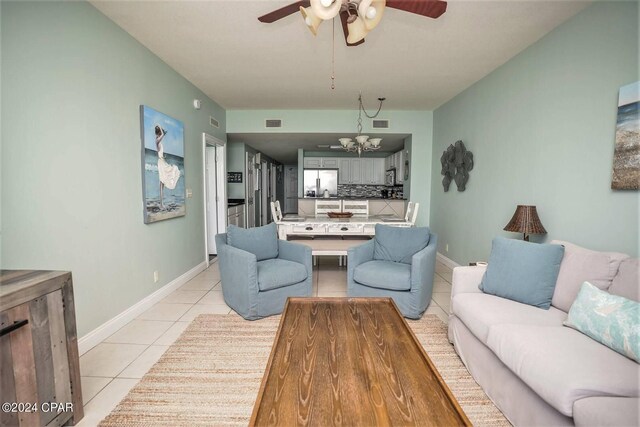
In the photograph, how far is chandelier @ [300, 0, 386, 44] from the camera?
4.92 ft

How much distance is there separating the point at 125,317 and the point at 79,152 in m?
1.43

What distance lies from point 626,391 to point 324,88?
390 cm

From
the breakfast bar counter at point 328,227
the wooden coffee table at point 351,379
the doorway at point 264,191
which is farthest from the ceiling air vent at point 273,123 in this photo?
the wooden coffee table at point 351,379

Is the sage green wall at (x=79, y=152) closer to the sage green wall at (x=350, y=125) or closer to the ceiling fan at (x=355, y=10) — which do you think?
the ceiling fan at (x=355, y=10)

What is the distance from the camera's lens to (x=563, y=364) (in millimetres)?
1251

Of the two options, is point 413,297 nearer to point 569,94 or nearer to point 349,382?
point 349,382

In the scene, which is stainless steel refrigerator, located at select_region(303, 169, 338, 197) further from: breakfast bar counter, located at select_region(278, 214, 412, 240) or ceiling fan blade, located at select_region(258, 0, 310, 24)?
ceiling fan blade, located at select_region(258, 0, 310, 24)

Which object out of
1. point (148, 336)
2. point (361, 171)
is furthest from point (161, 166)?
point (361, 171)

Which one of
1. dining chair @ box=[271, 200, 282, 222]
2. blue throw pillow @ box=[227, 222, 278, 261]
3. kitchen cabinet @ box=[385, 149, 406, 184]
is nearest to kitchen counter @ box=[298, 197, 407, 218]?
dining chair @ box=[271, 200, 282, 222]

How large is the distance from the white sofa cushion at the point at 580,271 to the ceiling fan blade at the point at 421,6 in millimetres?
1688

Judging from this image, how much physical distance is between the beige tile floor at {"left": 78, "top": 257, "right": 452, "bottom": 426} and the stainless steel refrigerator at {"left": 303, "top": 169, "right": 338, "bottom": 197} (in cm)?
453

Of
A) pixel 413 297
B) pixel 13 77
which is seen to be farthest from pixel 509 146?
pixel 13 77

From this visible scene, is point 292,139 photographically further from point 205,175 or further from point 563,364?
point 563,364

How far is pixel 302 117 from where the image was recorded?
520 centimetres
